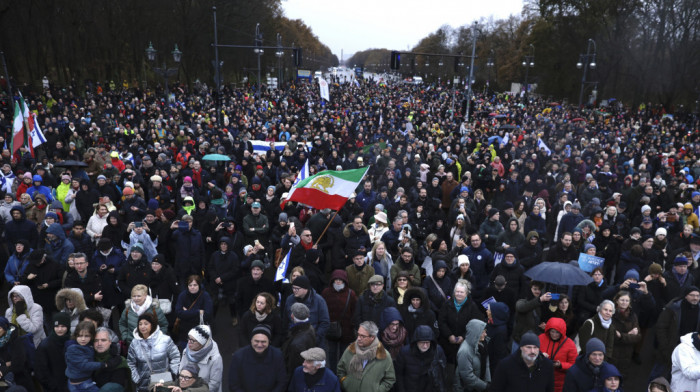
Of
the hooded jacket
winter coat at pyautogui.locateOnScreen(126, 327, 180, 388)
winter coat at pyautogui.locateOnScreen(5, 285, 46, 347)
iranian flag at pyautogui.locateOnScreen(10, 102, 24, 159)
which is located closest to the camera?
winter coat at pyautogui.locateOnScreen(126, 327, 180, 388)

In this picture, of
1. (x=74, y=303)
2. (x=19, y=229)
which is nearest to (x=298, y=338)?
(x=74, y=303)

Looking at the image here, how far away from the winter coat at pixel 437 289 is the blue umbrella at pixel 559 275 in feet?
3.01

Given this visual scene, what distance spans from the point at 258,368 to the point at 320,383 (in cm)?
54

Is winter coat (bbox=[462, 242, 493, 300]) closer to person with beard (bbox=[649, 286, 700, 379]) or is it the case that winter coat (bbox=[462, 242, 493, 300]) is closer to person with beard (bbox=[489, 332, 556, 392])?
Result: person with beard (bbox=[649, 286, 700, 379])

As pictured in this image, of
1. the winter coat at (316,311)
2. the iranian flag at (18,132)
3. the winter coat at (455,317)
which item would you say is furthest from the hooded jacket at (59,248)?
the iranian flag at (18,132)

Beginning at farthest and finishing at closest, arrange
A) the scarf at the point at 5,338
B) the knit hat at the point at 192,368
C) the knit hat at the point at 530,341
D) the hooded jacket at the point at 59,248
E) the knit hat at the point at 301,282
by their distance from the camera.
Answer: the hooded jacket at the point at 59,248
the knit hat at the point at 301,282
the scarf at the point at 5,338
the knit hat at the point at 192,368
the knit hat at the point at 530,341

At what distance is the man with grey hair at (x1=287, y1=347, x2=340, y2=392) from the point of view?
13.0ft

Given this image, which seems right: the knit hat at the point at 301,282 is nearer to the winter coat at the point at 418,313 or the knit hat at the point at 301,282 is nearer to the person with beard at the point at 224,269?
the winter coat at the point at 418,313

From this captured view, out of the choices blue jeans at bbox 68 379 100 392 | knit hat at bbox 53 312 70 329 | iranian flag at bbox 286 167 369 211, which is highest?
iranian flag at bbox 286 167 369 211

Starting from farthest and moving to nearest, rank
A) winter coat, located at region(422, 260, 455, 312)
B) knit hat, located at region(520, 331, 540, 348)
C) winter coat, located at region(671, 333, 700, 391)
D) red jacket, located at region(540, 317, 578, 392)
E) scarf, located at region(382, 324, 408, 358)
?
winter coat, located at region(422, 260, 455, 312), scarf, located at region(382, 324, 408, 358), red jacket, located at region(540, 317, 578, 392), winter coat, located at region(671, 333, 700, 391), knit hat, located at region(520, 331, 540, 348)

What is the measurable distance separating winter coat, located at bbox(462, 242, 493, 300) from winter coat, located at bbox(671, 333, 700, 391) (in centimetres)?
258

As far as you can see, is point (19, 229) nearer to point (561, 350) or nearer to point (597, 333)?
point (561, 350)

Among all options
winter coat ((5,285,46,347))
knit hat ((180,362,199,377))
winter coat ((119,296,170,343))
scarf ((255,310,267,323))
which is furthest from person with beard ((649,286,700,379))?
winter coat ((5,285,46,347))

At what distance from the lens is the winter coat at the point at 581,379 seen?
4082 mm
